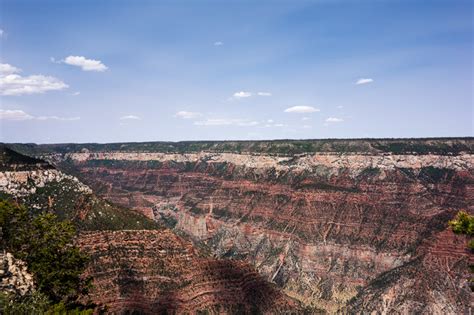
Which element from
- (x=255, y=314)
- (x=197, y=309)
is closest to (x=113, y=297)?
(x=197, y=309)

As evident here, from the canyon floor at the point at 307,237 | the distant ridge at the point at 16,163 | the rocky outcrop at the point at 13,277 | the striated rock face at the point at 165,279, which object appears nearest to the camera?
the rocky outcrop at the point at 13,277

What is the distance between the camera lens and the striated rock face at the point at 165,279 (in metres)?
74.7

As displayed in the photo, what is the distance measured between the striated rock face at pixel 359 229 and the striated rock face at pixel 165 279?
44.9m

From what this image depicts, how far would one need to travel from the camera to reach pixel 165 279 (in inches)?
3137

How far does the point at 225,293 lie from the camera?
272 feet

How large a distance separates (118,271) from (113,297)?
4.49 meters

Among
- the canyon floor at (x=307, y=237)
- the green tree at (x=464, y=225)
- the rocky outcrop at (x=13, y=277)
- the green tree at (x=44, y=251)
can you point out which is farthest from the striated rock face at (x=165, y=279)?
the green tree at (x=464, y=225)

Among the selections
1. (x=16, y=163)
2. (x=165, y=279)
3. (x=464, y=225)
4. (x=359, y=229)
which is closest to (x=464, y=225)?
(x=464, y=225)

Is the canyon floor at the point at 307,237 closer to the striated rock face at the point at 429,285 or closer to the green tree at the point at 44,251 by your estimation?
the striated rock face at the point at 429,285

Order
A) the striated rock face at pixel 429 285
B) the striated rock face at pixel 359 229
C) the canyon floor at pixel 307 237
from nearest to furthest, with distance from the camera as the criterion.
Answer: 1. the canyon floor at pixel 307 237
2. the striated rock face at pixel 429 285
3. the striated rock face at pixel 359 229

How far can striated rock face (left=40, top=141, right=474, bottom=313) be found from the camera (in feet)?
381

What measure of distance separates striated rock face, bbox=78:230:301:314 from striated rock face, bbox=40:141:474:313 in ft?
147

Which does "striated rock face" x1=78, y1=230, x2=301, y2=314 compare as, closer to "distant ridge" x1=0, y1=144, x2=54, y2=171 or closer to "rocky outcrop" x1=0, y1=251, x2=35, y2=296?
"distant ridge" x1=0, y1=144, x2=54, y2=171

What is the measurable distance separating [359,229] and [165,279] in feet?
288
